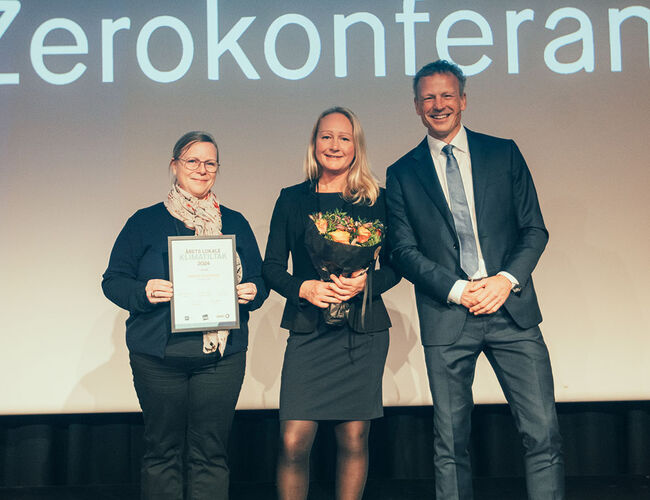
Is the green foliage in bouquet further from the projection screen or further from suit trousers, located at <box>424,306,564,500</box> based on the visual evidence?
the projection screen

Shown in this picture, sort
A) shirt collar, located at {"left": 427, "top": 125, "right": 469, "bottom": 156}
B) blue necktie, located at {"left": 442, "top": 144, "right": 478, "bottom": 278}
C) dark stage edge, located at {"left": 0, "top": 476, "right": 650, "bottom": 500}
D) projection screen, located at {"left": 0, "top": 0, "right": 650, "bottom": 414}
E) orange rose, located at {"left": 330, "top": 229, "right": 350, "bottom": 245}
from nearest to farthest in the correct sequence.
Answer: orange rose, located at {"left": 330, "top": 229, "right": 350, "bottom": 245} → blue necktie, located at {"left": 442, "top": 144, "right": 478, "bottom": 278} → shirt collar, located at {"left": 427, "top": 125, "right": 469, "bottom": 156} → dark stage edge, located at {"left": 0, "top": 476, "right": 650, "bottom": 500} → projection screen, located at {"left": 0, "top": 0, "right": 650, "bottom": 414}

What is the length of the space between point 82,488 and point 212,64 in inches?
Result: 91.4

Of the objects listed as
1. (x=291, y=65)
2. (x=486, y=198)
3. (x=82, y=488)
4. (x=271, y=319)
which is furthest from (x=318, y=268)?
(x=82, y=488)

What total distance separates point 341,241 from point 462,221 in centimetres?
46

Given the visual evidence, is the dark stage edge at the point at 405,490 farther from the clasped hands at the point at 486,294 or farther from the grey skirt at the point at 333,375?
the clasped hands at the point at 486,294

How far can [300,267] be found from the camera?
2.41 m

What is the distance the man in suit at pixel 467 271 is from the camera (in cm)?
218

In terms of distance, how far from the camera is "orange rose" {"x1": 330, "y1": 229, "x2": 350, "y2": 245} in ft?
7.08

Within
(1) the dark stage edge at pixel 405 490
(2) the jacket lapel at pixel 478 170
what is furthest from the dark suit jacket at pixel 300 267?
(1) the dark stage edge at pixel 405 490

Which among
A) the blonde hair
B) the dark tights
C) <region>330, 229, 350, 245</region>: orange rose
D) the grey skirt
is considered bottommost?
the dark tights

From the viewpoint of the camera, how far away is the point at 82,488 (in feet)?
11.0

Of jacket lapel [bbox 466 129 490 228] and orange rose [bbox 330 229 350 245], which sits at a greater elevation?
jacket lapel [bbox 466 129 490 228]

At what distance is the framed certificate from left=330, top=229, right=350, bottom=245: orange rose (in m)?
0.38

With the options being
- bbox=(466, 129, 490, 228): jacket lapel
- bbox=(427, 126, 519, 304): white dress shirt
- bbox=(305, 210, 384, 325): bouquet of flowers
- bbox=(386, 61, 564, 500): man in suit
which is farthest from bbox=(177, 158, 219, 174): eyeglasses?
bbox=(466, 129, 490, 228): jacket lapel
